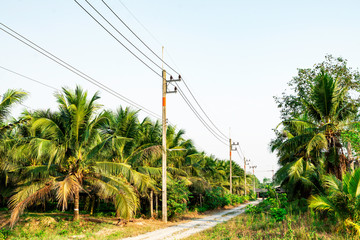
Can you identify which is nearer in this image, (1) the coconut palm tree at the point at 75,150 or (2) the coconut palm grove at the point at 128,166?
(2) the coconut palm grove at the point at 128,166

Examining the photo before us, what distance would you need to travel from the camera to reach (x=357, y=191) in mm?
10586

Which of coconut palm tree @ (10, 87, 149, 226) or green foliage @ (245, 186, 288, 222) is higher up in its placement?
coconut palm tree @ (10, 87, 149, 226)

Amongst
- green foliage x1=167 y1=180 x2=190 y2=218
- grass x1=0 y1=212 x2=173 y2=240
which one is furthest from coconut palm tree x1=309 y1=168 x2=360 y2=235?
green foliage x1=167 y1=180 x2=190 y2=218

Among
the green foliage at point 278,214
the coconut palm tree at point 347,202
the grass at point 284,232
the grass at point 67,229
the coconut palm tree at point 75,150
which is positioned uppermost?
the coconut palm tree at point 75,150

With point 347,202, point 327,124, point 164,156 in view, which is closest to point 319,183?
point 327,124

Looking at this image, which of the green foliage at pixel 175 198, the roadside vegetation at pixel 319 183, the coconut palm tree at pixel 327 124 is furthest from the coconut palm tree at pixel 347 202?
the green foliage at pixel 175 198

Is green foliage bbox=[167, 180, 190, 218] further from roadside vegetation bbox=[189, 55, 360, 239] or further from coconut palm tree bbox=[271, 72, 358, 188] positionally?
coconut palm tree bbox=[271, 72, 358, 188]

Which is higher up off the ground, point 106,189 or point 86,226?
point 106,189

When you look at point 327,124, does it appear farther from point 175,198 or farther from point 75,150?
point 75,150

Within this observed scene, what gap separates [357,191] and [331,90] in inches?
272

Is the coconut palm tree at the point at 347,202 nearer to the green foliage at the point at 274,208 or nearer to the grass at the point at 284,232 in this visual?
the grass at the point at 284,232

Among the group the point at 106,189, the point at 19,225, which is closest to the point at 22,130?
the point at 19,225

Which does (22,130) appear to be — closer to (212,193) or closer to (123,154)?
(123,154)

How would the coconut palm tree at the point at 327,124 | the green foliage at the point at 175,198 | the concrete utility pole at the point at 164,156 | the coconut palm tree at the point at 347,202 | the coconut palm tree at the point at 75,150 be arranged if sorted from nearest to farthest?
1. the coconut palm tree at the point at 347,202
2. the coconut palm tree at the point at 75,150
3. the coconut palm tree at the point at 327,124
4. the concrete utility pole at the point at 164,156
5. the green foliage at the point at 175,198
